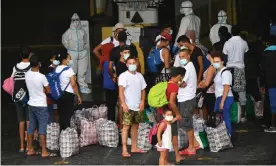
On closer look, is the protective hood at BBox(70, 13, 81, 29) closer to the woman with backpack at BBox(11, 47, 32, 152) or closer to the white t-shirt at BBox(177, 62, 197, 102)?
the woman with backpack at BBox(11, 47, 32, 152)

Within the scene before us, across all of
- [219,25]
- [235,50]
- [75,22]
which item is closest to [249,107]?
[235,50]

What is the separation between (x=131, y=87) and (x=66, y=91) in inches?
38.2

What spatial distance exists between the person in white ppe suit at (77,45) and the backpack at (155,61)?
11.0 feet

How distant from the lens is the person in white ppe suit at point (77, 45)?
1469cm

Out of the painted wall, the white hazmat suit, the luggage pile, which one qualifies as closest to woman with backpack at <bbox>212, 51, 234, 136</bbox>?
the luggage pile

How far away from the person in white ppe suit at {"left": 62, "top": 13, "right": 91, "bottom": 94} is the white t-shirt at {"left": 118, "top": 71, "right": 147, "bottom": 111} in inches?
178

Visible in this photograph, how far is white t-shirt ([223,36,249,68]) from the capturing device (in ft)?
40.7

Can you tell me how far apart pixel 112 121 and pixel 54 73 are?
123cm

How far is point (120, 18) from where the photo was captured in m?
15.0

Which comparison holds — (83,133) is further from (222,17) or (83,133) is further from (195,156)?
(222,17)

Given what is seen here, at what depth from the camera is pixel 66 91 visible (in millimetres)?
10602

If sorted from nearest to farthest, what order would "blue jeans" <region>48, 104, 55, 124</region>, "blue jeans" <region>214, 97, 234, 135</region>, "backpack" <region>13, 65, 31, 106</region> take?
"backpack" <region>13, 65, 31, 106</region>
"blue jeans" <region>214, 97, 234, 135</region>
"blue jeans" <region>48, 104, 55, 124</region>

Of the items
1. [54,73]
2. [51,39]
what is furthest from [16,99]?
[51,39]

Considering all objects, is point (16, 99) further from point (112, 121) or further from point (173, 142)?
point (173, 142)
